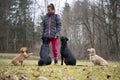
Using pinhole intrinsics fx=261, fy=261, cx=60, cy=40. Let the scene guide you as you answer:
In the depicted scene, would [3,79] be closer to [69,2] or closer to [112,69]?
[112,69]

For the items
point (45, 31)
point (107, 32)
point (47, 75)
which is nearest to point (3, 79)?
point (47, 75)

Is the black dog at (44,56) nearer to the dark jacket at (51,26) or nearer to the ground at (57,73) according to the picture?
the dark jacket at (51,26)

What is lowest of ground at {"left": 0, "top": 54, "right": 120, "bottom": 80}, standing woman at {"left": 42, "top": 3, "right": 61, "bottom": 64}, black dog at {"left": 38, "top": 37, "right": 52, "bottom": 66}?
ground at {"left": 0, "top": 54, "right": 120, "bottom": 80}

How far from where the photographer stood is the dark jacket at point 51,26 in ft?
21.4

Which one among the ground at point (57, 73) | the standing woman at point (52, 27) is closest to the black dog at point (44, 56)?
the standing woman at point (52, 27)

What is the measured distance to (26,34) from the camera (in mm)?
19594

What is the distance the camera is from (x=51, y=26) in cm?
661

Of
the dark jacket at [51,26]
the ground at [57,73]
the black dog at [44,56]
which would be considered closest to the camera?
the ground at [57,73]

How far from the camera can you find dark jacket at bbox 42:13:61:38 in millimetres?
6535

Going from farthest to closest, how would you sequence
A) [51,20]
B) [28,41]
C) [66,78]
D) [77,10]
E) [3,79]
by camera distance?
[77,10] < [28,41] < [51,20] < [66,78] < [3,79]

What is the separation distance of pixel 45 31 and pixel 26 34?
43.1 ft

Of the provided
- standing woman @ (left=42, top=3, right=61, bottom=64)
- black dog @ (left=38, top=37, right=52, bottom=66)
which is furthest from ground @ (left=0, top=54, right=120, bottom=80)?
standing woman @ (left=42, top=3, right=61, bottom=64)

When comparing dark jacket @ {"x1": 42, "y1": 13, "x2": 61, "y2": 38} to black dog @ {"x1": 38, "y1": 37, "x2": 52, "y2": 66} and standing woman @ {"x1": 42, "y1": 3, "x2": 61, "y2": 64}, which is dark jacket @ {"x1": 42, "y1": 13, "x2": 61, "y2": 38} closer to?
standing woman @ {"x1": 42, "y1": 3, "x2": 61, "y2": 64}

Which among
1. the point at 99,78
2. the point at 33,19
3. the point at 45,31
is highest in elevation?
the point at 33,19
